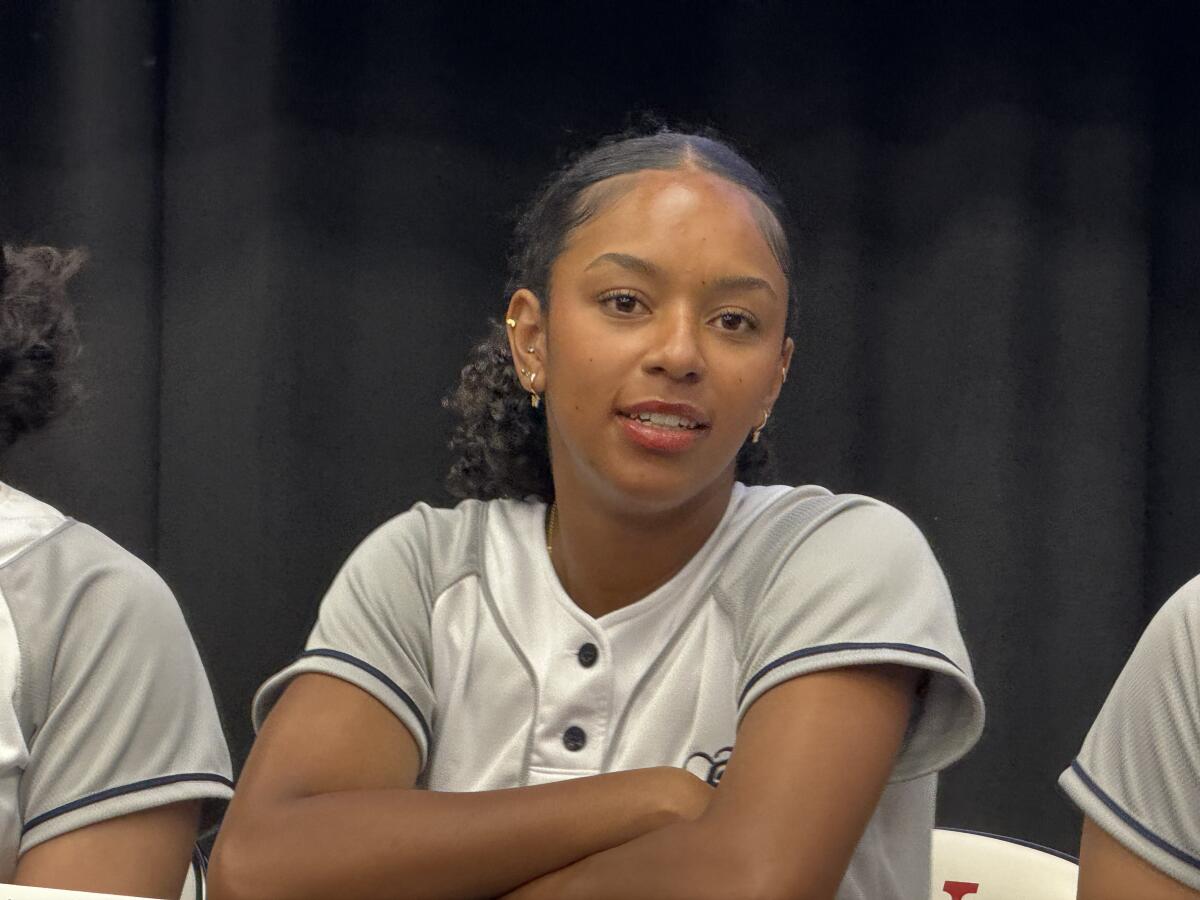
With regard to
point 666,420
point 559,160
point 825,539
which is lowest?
point 825,539

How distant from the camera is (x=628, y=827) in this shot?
1.23 meters

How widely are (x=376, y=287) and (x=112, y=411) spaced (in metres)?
0.49

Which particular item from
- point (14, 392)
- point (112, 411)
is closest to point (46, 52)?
point (112, 411)

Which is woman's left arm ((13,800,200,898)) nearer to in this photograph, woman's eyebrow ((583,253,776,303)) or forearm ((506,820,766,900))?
forearm ((506,820,766,900))

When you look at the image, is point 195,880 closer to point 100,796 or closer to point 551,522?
point 100,796

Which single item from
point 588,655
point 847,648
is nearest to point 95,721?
point 588,655

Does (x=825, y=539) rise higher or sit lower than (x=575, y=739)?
higher

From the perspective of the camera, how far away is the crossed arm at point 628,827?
120 cm

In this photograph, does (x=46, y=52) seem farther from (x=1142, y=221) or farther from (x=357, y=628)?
(x=1142, y=221)

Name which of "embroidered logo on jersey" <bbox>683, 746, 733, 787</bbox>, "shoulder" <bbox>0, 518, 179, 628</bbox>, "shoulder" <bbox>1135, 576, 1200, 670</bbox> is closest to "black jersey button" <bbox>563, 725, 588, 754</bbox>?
"embroidered logo on jersey" <bbox>683, 746, 733, 787</bbox>

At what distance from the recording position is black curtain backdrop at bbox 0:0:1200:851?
8.11ft

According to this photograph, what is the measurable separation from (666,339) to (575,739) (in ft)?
1.30

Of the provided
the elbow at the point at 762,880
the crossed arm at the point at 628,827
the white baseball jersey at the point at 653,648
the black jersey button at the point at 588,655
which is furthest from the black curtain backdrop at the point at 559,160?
the elbow at the point at 762,880

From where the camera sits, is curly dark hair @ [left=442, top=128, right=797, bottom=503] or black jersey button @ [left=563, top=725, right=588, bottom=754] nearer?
black jersey button @ [left=563, top=725, right=588, bottom=754]
